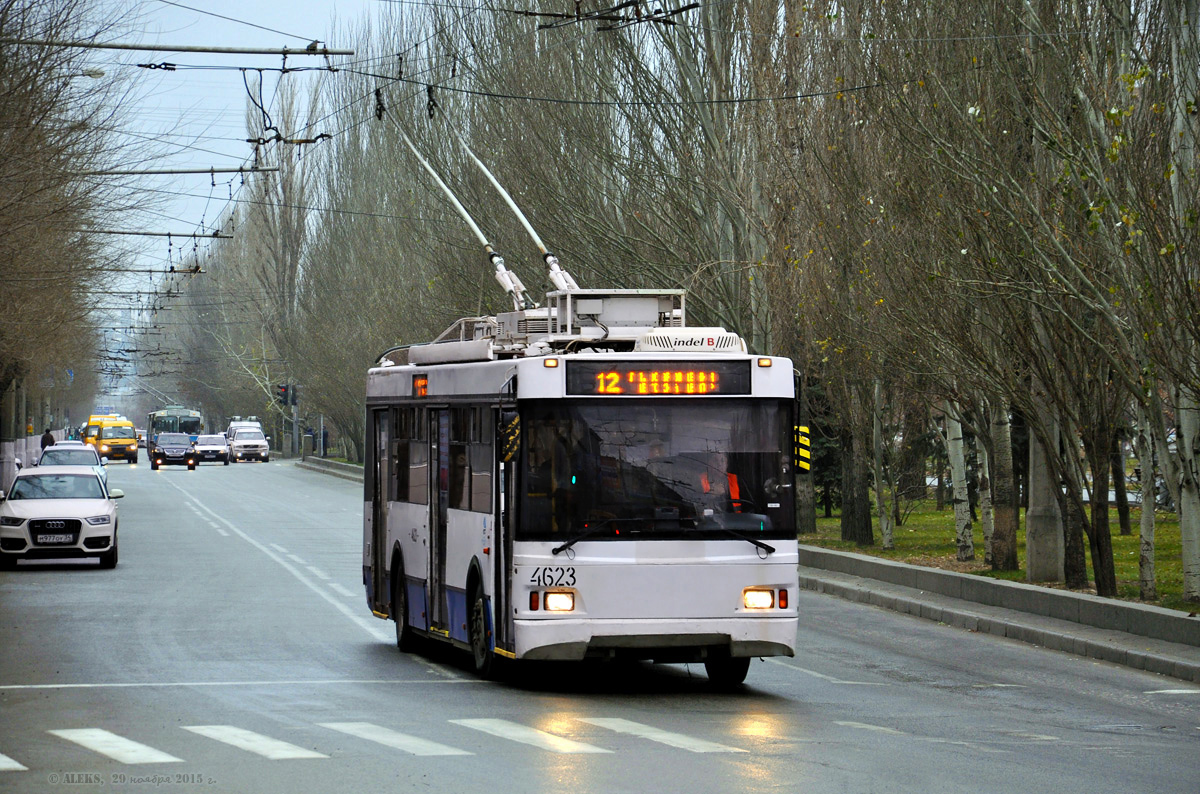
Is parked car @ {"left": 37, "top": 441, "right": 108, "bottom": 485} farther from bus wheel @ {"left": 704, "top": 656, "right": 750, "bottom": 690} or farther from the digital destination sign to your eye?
the digital destination sign

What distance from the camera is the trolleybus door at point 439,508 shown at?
14.2m

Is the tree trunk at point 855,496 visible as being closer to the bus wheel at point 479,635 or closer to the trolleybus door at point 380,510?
the trolleybus door at point 380,510

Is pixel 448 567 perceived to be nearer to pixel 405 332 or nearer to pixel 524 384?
pixel 524 384

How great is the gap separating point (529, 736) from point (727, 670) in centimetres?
324

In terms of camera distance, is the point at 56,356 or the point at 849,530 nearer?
the point at 849,530

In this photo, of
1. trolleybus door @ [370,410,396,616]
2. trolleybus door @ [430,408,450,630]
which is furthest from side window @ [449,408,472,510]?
trolleybus door @ [370,410,396,616]

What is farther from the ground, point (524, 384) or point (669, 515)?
point (524, 384)

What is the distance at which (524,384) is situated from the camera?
41.1ft

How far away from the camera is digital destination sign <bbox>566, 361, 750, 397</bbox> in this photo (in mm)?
12578

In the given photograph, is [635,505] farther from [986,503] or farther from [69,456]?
[69,456]

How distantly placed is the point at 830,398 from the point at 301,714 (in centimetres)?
1727

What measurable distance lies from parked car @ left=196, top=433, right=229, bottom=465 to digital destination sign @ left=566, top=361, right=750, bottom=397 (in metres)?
75.3

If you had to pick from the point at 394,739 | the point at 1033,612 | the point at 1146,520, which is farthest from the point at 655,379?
the point at 1146,520

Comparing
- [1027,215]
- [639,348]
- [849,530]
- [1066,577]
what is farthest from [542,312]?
[849,530]
